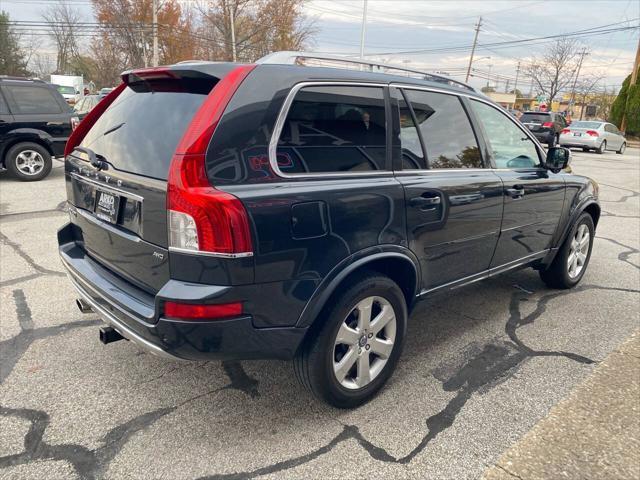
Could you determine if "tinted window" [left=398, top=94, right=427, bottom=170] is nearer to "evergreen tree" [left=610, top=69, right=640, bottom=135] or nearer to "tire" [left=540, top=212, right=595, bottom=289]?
"tire" [left=540, top=212, right=595, bottom=289]

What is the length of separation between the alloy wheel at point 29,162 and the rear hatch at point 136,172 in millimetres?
7728

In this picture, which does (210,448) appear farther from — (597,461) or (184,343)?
(597,461)

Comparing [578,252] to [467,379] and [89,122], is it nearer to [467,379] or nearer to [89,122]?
[467,379]

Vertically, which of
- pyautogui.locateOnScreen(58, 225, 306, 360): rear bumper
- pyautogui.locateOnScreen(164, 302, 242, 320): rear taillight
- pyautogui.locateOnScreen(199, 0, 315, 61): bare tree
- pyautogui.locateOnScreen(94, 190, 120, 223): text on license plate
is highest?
pyautogui.locateOnScreen(199, 0, 315, 61): bare tree

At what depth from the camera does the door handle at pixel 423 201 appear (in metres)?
2.82

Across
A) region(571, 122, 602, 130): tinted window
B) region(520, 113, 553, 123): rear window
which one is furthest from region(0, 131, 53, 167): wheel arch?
region(571, 122, 602, 130): tinted window

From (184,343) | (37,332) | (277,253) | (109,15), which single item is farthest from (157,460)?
(109,15)

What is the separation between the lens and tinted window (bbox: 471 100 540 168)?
A: 11.9ft

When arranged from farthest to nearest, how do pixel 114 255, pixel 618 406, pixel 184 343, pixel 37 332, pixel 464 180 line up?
pixel 37 332 < pixel 464 180 < pixel 618 406 < pixel 114 255 < pixel 184 343

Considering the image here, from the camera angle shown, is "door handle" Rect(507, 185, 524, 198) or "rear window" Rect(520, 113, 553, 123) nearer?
"door handle" Rect(507, 185, 524, 198)

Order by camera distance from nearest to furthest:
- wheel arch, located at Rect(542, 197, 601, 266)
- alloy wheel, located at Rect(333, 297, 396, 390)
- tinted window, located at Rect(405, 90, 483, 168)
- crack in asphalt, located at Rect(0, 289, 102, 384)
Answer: alloy wheel, located at Rect(333, 297, 396, 390) < tinted window, located at Rect(405, 90, 483, 168) < crack in asphalt, located at Rect(0, 289, 102, 384) < wheel arch, located at Rect(542, 197, 601, 266)

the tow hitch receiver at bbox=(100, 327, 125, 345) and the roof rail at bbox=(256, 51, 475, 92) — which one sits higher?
the roof rail at bbox=(256, 51, 475, 92)

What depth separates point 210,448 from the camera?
2428 mm

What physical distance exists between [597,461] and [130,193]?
8.67 feet
